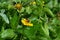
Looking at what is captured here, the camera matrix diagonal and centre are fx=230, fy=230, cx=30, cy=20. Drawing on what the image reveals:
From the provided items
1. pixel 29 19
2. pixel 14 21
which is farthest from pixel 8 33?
pixel 29 19

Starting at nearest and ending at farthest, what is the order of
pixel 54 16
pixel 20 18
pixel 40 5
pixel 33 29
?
1. pixel 33 29
2. pixel 20 18
3. pixel 40 5
4. pixel 54 16

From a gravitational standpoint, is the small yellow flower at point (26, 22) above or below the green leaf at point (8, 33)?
above

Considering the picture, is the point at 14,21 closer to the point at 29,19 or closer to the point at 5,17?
the point at 5,17

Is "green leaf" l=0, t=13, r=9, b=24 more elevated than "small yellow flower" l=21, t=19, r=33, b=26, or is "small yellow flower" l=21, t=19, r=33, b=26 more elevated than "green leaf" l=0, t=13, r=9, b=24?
"green leaf" l=0, t=13, r=9, b=24

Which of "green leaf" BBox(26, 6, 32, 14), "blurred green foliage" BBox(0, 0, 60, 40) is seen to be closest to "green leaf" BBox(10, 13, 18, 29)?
"blurred green foliage" BBox(0, 0, 60, 40)

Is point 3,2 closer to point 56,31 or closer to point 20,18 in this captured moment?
point 20,18

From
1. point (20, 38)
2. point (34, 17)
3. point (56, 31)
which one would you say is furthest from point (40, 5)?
point (20, 38)

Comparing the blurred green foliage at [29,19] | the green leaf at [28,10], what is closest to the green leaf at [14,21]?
the blurred green foliage at [29,19]

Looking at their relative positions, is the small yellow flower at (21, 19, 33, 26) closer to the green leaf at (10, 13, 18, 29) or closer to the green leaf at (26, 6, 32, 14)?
the green leaf at (10, 13, 18, 29)

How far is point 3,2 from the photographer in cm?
217

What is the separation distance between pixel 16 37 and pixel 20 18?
0.21 m

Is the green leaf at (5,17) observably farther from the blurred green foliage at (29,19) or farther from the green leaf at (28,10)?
the green leaf at (28,10)

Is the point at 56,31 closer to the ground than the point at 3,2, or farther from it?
closer to the ground

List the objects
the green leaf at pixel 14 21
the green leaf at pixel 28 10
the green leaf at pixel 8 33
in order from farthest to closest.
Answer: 1. the green leaf at pixel 28 10
2. the green leaf at pixel 14 21
3. the green leaf at pixel 8 33
